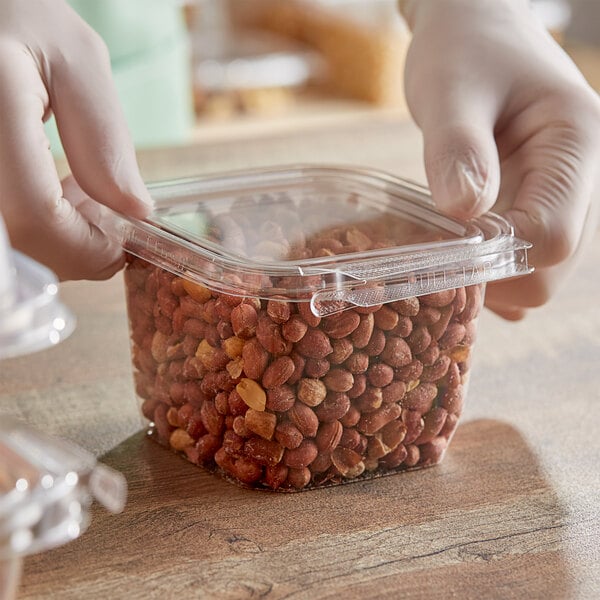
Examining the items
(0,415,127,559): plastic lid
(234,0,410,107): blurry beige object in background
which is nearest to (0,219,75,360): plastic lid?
(0,415,127,559): plastic lid

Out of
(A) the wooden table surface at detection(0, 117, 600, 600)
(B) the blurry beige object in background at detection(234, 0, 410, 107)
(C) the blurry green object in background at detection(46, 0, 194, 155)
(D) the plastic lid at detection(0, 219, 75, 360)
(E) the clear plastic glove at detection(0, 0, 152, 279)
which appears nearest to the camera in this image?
(D) the plastic lid at detection(0, 219, 75, 360)

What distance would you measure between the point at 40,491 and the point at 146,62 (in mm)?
1270

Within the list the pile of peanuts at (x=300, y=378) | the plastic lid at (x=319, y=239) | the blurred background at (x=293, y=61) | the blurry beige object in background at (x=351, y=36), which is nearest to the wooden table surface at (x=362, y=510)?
the pile of peanuts at (x=300, y=378)

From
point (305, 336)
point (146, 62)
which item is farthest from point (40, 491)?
point (146, 62)

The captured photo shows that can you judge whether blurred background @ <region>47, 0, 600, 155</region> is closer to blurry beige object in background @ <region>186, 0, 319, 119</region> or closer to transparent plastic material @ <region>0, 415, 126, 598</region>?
blurry beige object in background @ <region>186, 0, 319, 119</region>

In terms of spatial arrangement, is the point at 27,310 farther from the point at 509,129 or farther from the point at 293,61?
the point at 293,61

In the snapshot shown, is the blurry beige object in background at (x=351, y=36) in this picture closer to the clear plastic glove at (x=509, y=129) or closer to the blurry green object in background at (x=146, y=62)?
the blurry green object in background at (x=146, y=62)

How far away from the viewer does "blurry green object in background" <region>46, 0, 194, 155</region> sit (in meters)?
1.38

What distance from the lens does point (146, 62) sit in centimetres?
153

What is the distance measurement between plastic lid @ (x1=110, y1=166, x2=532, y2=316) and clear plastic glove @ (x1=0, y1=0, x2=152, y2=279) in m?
0.04

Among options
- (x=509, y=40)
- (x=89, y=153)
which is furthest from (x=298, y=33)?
(x=89, y=153)

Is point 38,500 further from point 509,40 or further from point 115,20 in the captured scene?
point 115,20

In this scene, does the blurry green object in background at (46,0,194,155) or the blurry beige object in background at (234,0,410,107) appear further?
the blurry beige object in background at (234,0,410,107)

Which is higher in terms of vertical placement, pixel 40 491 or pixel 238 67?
pixel 40 491
